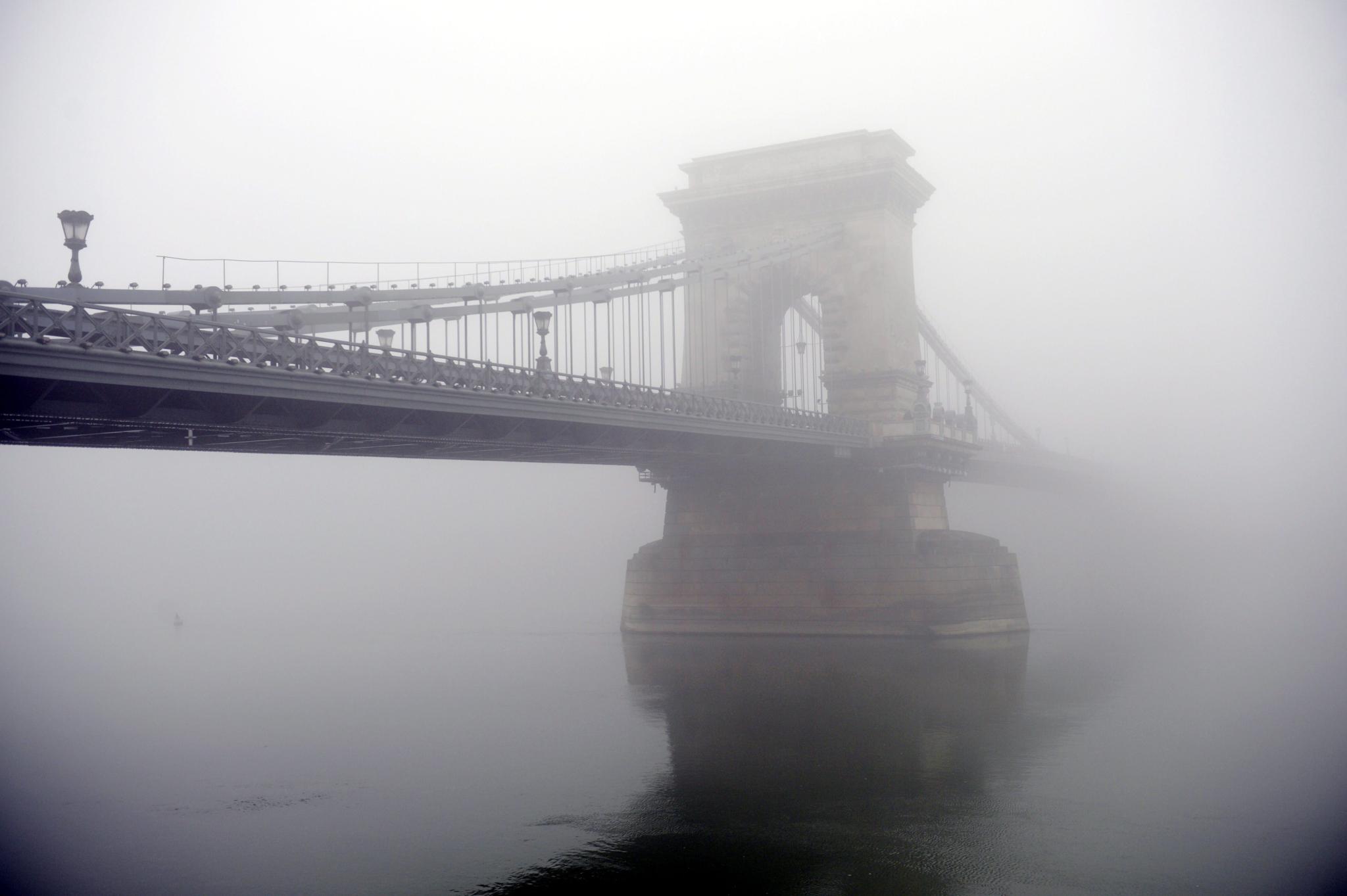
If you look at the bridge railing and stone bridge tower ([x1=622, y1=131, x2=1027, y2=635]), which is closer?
the bridge railing

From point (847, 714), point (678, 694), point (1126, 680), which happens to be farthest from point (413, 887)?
point (1126, 680)

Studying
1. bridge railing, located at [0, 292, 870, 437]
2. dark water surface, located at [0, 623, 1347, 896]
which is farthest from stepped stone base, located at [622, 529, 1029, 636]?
bridge railing, located at [0, 292, 870, 437]

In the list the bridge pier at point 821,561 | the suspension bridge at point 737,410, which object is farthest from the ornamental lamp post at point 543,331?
the bridge pier at point 821,561

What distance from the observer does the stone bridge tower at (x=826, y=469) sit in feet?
138

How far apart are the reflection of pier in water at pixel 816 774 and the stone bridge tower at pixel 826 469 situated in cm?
414

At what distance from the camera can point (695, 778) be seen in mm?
21781

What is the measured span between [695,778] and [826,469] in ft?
75.0

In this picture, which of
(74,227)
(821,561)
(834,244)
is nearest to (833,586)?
(821,561)

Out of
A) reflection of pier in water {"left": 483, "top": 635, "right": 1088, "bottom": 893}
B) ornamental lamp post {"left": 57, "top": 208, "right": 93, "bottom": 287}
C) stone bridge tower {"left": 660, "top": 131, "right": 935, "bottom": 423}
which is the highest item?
stone bridge tower {"left": 660, "top": 131, "right": 935, "bottom": 423}

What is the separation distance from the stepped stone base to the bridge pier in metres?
0.04

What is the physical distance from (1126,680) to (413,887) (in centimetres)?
2402

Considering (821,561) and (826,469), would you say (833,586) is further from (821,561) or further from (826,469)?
(826,469)

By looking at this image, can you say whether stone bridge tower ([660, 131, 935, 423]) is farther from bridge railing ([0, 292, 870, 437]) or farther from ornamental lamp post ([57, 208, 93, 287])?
ornamental lamp post ([57, 208, 93, 287])

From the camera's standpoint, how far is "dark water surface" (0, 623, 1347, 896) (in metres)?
16.3
